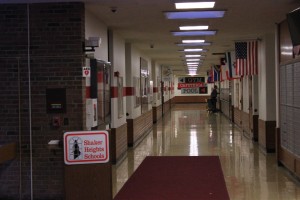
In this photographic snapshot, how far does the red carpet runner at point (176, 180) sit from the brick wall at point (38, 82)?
141 cm

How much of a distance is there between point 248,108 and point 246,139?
1208 mm

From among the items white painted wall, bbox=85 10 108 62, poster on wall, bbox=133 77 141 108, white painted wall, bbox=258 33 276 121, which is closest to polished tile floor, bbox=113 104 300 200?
white painted wall, bbox=258 33 276 121

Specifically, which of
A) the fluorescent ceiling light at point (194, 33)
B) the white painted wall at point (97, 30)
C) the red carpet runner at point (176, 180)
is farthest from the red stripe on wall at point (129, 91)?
the white painted wall at point (97, 30)

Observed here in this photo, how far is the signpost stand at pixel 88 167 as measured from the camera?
20.1ft

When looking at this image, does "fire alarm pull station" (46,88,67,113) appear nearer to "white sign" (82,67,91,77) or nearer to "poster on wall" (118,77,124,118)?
"white sign" (82,67,91,77)

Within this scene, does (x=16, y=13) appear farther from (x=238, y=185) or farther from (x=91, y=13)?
(x=238, y=185)

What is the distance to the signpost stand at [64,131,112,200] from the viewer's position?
6.11 metres

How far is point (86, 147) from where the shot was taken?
6.14 m

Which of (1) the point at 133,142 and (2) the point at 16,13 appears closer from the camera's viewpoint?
(2) the point at 16,13

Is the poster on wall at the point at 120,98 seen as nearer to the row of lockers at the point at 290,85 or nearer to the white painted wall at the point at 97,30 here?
the white painted wall at the point at 97,30

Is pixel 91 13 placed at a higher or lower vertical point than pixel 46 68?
higher

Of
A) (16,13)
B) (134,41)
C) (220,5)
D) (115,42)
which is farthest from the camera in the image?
(134,41)

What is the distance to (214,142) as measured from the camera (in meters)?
14.1

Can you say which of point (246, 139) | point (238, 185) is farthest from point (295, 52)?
point (246, 139)
